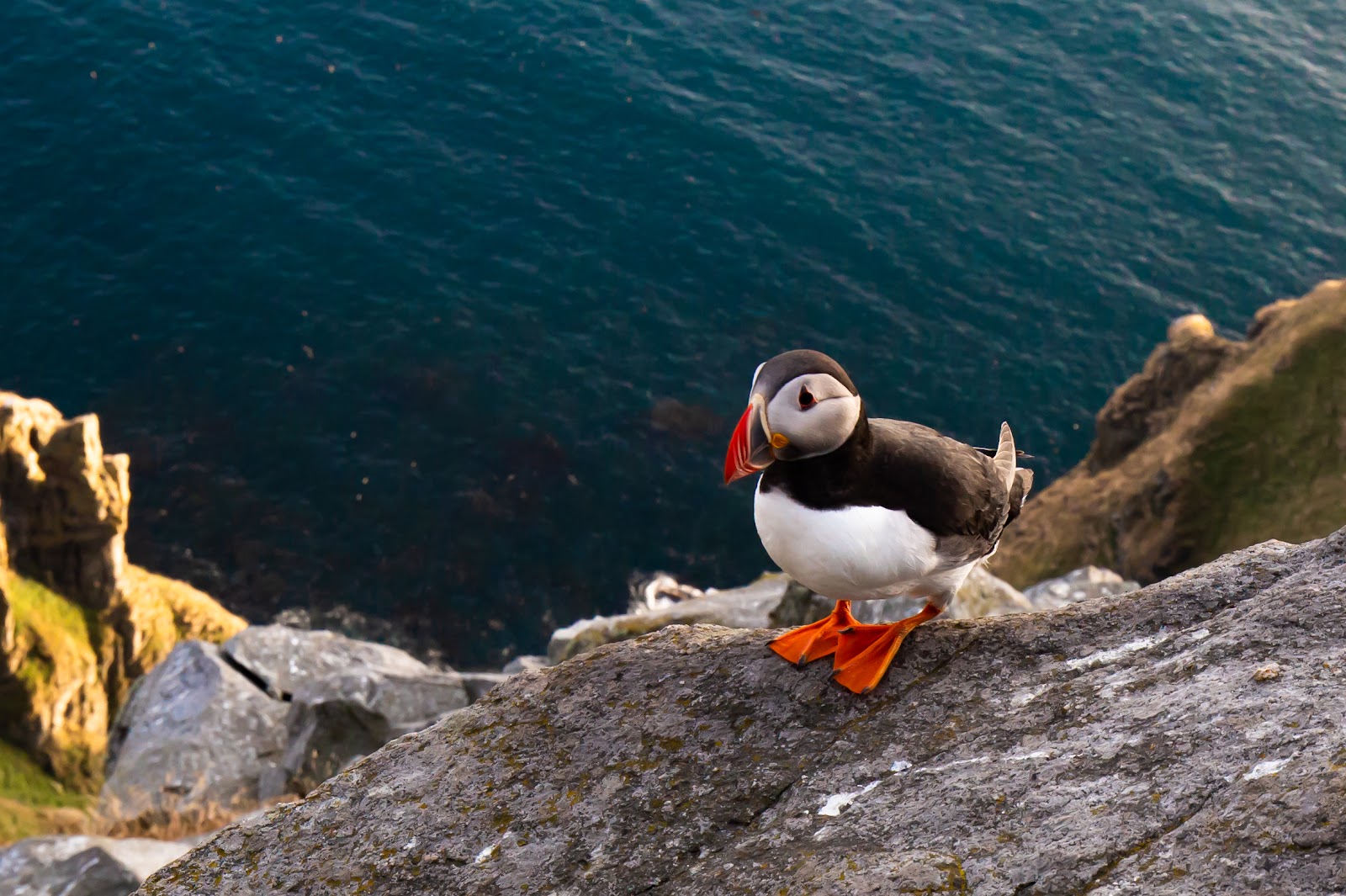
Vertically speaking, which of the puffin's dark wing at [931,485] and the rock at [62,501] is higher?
the puffin's dark wing at [931,485]

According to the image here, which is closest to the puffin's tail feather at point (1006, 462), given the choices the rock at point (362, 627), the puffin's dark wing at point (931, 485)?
the puffin's dark wing at point (931, 485)

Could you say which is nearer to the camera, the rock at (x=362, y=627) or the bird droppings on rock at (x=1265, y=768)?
the bird droppings on rock at (x=1265, y=768)

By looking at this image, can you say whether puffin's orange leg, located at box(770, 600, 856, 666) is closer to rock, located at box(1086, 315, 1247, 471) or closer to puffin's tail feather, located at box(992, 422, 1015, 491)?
puffin's tail feather, located at box(992, 422, 1015, 491)

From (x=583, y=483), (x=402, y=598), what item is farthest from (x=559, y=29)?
(x=402, y=598)

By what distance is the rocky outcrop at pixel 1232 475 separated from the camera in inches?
799

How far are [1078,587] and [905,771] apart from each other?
16.6m

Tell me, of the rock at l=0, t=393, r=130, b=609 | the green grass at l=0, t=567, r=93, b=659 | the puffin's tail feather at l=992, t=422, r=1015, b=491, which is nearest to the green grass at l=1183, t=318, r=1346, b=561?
the puffin's tail feather at l=992, t=422, r=1015, b=491

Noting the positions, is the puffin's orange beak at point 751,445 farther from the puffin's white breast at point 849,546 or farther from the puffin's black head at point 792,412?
the puffin's white breast at point 849,546

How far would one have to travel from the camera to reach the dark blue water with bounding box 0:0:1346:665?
3344cm

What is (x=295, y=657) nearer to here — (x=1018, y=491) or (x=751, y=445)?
(x=1018, y=491)

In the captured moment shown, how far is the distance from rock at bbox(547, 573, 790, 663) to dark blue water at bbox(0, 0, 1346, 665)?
1149 cm

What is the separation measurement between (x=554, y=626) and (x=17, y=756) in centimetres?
1368

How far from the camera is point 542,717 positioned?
630 cm

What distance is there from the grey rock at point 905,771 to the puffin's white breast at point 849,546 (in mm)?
477
